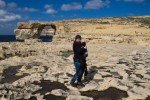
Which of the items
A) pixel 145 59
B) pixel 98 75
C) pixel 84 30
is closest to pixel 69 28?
pixel 84 30

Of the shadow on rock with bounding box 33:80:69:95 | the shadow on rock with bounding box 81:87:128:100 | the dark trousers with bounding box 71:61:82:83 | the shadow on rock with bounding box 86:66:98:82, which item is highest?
the dark trousers with bounding box 71:61:82:83

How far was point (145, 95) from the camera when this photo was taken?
12.6 meters

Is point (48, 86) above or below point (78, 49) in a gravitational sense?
below

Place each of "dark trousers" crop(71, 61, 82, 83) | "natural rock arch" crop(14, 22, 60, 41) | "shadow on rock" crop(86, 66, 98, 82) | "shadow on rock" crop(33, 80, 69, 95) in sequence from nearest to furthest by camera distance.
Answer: "shadow on rock" crop(33, 80, 69, 95) → "dark trousers" crop(71, 61, 82, 83) → "shadow on rock" crop(86, 66, 98, 82) → "natural rock arch" crop(14, 22, 60, 41)

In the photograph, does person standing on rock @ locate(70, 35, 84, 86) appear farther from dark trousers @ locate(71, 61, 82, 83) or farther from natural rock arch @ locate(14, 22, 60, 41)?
natural rock arch @ locate(14, 22, 60, 41)

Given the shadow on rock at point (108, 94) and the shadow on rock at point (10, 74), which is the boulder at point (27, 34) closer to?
the shadow on rock at point (10, 74)

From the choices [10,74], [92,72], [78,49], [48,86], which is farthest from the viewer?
[10,74]

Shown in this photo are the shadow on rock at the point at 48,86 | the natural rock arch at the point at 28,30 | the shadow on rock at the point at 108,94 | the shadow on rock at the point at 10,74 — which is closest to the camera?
the shadow on rock at the point at 108,94

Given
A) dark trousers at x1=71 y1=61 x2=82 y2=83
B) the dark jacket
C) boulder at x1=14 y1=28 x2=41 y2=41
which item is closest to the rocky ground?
dark trousers at x1=71 y1=61 x2=82 y2=83

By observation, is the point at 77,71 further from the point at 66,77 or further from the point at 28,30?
the point at 28,30

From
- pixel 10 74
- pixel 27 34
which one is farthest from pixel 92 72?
pixel 27 34

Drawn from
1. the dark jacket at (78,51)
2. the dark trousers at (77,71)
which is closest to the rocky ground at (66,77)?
the dark trousers at (77,71)

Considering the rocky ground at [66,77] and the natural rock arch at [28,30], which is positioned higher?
the natural rock arch at [28,30]

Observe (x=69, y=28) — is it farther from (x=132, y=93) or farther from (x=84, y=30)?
(x=132, y=93)
